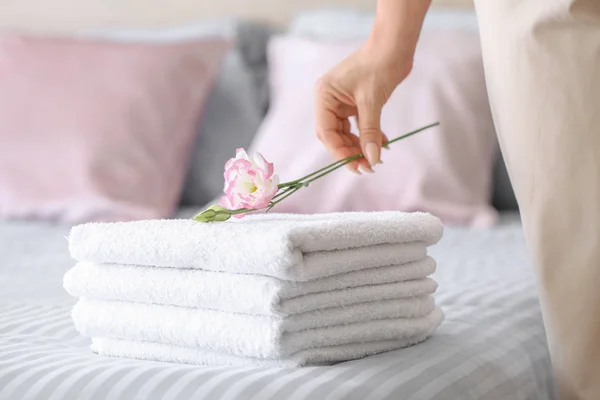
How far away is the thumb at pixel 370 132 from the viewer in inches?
41.6

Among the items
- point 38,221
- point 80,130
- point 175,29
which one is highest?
point 175,29

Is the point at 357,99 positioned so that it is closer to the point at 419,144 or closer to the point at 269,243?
the point at 269,243

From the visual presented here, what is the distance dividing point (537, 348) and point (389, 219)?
292mm

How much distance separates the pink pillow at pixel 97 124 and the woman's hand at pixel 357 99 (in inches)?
41.7

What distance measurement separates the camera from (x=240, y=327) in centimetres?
85

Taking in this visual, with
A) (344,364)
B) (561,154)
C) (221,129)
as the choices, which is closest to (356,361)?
(344,364)

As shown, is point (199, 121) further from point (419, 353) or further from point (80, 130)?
point (419, 353)

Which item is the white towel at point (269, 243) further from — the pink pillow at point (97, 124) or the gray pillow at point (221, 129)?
the gray pillow at point (221, 129)

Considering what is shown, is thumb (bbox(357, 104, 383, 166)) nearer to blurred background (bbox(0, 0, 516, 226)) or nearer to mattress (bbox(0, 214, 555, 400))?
mattress (bbox(0, 214, 555, 400))

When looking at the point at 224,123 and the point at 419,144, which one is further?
the point at 224,123

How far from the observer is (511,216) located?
7.00 feet

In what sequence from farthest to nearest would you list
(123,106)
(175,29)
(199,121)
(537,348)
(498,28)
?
(175,29)
(199,121)
(123,106)
(537,348)
(498,28)

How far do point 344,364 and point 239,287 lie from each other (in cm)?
12

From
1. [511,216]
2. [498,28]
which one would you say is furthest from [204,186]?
[498,28]
